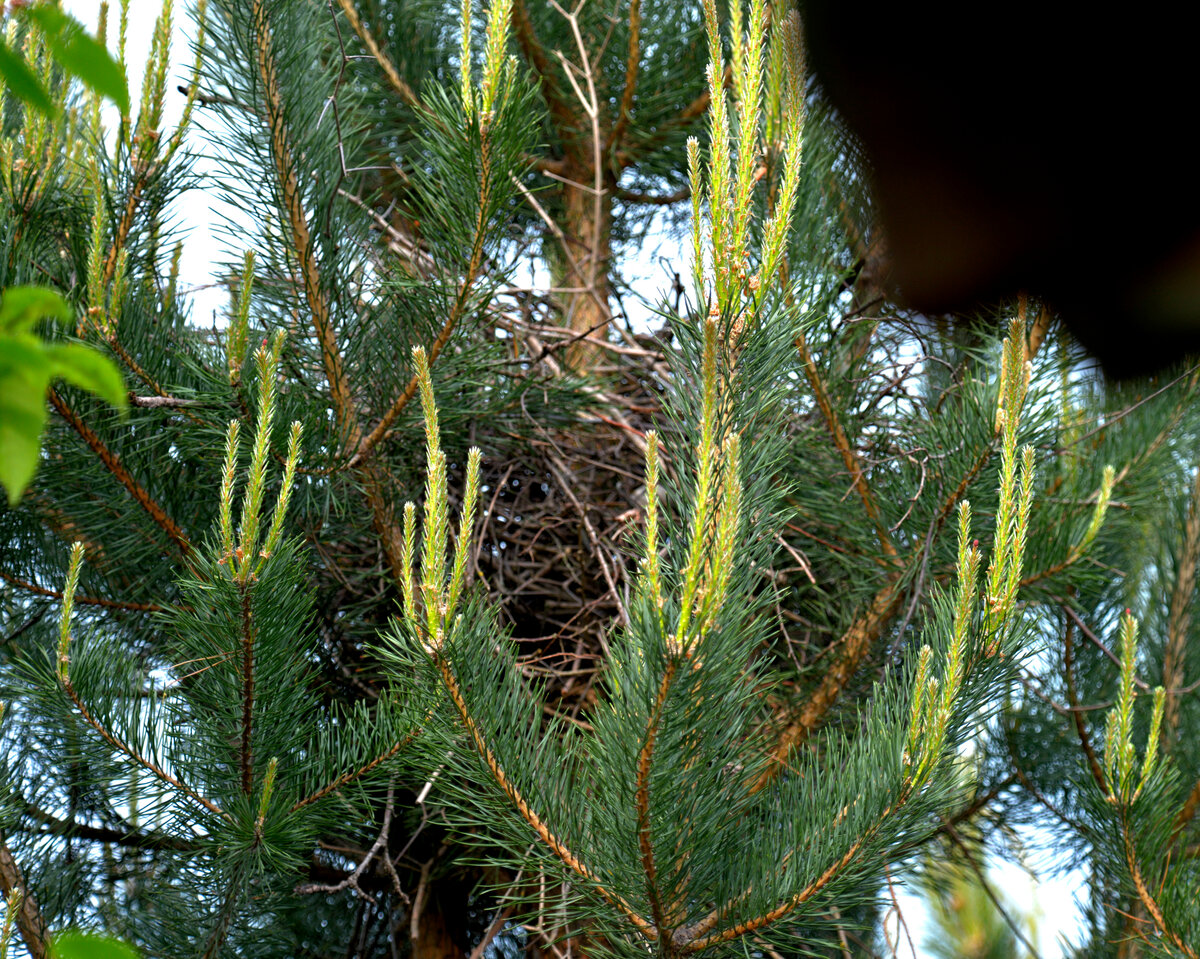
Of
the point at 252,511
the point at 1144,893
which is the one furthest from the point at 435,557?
the point at 1144,893

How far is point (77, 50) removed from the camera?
1.56 ft

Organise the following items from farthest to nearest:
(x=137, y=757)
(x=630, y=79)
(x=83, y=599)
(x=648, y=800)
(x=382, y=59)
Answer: (x=630, y=79), (x=382, y=59), (x=83, y=599), (x=137, y=757), (x=648, y=800)

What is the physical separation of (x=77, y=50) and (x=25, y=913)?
1258mm

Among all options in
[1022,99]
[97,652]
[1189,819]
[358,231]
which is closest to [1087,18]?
[1022,99]

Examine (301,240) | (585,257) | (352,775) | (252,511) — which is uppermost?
(585,257)

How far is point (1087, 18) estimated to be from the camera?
0.25 m

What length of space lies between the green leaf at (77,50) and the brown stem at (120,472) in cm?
101

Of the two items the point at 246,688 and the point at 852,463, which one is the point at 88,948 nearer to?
the point at 246,688

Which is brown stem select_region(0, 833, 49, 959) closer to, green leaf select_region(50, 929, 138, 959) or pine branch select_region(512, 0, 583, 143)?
green leaf select_region(50, 929, 138, 959)

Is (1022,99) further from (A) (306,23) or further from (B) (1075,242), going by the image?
(A) (306,23)

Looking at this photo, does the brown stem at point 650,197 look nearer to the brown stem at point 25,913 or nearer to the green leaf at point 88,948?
the brown stem at point 25,913

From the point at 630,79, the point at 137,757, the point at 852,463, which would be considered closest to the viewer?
the point at 137,757

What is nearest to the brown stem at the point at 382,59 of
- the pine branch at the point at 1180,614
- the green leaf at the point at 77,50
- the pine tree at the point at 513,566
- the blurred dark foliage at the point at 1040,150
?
the pine tree at the point at 513,566

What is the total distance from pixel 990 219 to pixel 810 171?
1410 millimetres
